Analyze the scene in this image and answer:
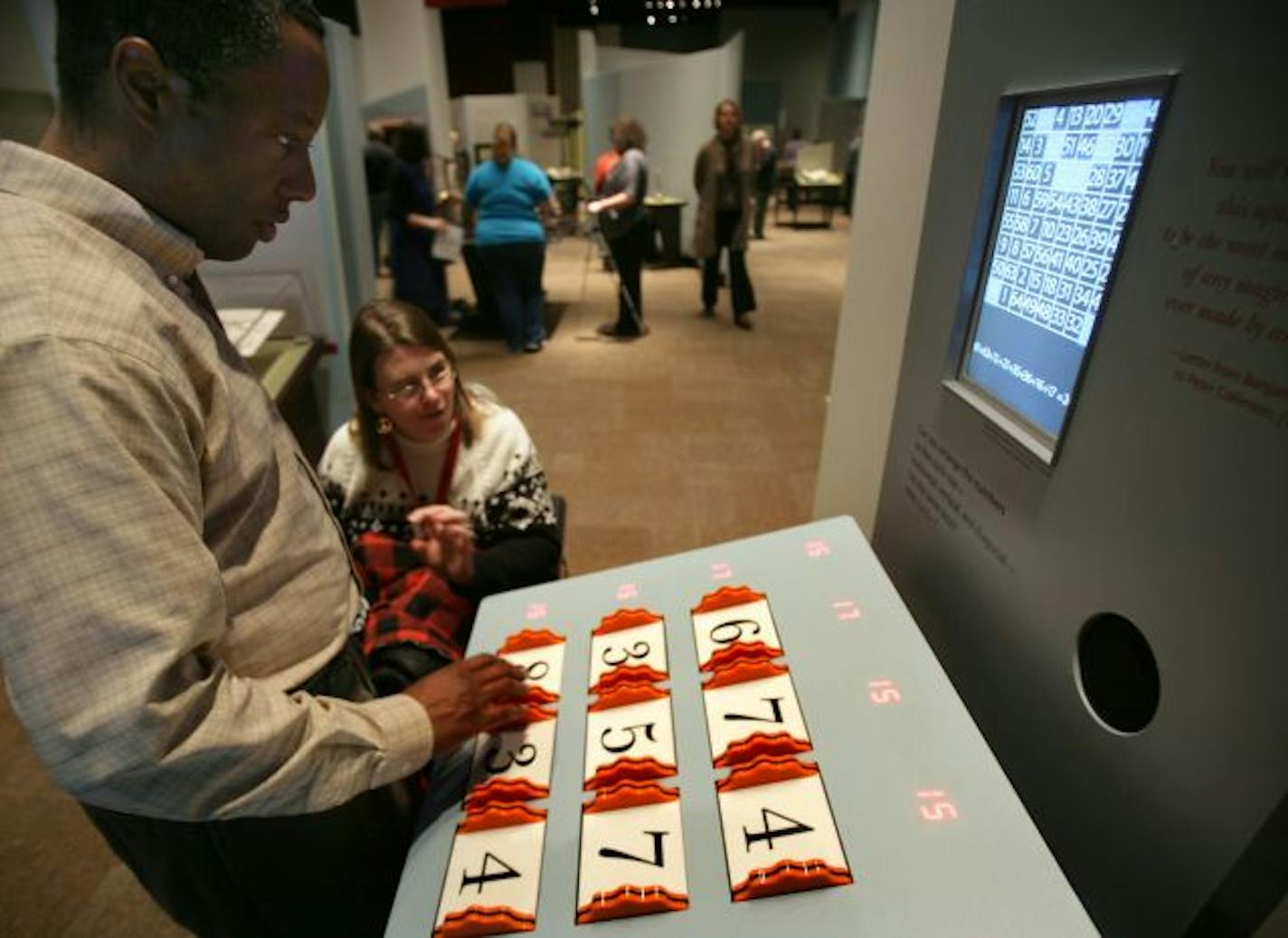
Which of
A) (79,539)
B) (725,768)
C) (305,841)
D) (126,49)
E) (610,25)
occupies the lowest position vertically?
(305,841)

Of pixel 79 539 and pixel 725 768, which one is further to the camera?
pixel 725 768

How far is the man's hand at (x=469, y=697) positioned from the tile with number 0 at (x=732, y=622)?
0.24 m

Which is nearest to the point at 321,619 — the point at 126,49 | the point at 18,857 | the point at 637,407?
the point at 126,49

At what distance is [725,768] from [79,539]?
2.07 ft

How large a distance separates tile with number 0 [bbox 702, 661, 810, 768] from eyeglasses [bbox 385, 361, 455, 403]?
0.84m

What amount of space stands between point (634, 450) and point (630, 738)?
2906mm

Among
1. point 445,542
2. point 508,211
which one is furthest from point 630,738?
point 508,211

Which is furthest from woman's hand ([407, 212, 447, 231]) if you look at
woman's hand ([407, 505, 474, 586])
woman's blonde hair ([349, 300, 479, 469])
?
woman's hand ([407, 505, 474, 586])

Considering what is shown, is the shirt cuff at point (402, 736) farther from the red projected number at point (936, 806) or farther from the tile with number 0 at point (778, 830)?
the red projected number at point (936, 806)

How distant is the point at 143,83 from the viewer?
0.62 meters

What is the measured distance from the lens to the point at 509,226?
15.5ft

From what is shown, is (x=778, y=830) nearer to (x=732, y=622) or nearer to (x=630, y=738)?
(x=630, y=738)

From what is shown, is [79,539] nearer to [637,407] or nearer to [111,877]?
[111,877]

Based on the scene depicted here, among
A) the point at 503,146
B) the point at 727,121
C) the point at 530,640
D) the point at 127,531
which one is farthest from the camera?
the point at 727,121
